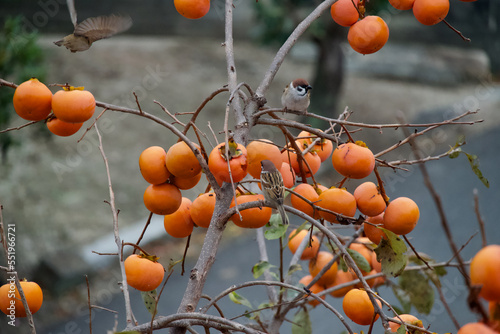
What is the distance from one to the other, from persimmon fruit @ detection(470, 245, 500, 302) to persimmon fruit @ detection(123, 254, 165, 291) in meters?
0.58

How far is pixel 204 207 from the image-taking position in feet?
3.16

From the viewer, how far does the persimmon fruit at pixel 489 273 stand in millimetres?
527

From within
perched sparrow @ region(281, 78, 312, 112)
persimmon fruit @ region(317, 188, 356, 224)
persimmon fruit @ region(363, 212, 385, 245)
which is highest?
perched sparrow @ region(281, 78, 312, 112)

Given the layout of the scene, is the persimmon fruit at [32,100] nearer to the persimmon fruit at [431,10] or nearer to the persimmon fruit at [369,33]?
the persimmon fruit at [369,33]

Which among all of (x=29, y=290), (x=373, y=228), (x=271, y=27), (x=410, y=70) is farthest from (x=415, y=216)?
(x=410, y=70)

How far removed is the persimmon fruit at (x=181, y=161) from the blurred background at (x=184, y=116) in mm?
981

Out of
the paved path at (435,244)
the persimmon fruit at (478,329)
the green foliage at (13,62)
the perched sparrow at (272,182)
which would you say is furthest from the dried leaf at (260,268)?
the paved path at (435,244)

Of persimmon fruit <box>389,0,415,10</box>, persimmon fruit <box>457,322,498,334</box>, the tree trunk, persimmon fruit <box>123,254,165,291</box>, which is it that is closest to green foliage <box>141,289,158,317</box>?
persimmon fruit <box>123,254,165,291</box>

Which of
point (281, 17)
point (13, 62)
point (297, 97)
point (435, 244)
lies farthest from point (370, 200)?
point (281, 17)

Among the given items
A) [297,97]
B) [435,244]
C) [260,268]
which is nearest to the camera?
[260,268]

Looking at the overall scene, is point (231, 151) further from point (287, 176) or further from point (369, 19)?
point (369, 19)

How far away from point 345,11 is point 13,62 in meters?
2.28

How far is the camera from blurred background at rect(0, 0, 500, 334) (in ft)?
12.0

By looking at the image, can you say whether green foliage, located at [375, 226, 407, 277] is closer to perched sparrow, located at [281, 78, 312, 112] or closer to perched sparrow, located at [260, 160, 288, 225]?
perched sparrow, located at [260, 160, 288, 225]
